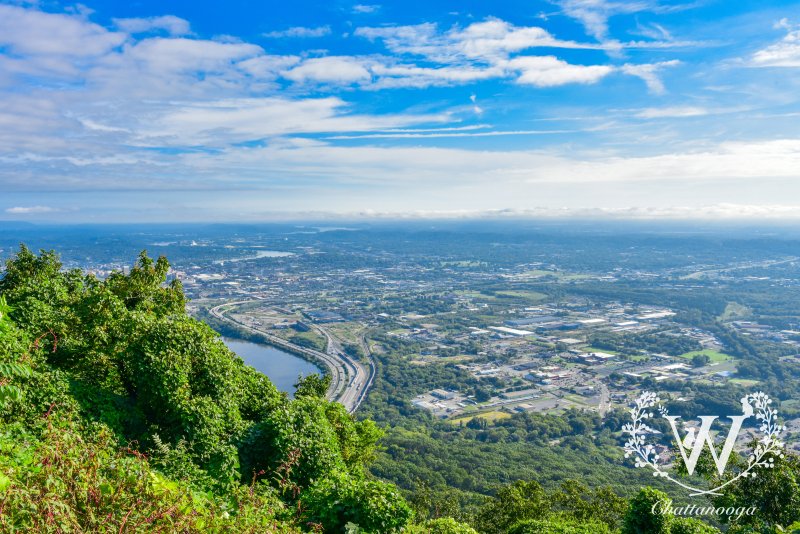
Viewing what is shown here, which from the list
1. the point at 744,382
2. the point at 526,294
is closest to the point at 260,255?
the point at 526,294

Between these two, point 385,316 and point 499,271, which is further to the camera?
point 499,271

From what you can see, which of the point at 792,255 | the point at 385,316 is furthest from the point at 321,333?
the point at 792,255

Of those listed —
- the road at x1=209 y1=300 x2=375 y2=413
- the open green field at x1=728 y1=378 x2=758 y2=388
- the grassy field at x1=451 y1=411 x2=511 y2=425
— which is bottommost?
the grassy field at x1=451 y1=411 x2=511 y2=425

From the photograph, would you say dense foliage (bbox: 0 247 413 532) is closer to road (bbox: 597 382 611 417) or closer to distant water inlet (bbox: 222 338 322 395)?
distant water inlet (bbox: 222 338 322 395)

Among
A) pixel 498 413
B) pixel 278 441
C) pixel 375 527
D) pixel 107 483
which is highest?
pixel 107 483

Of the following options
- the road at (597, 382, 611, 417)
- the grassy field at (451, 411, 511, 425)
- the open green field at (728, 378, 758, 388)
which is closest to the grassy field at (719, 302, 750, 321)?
the open green field at (728, 378, 758, 388)

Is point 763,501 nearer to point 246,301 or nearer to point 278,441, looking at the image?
point 278,441

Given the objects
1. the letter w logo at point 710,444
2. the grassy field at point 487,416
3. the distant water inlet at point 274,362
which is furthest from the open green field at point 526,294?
the letter w logo at point 710,444
